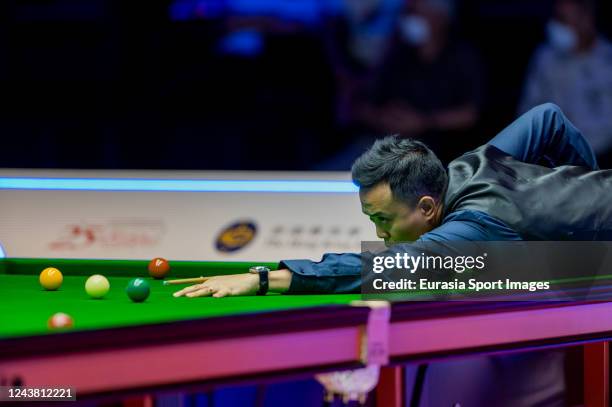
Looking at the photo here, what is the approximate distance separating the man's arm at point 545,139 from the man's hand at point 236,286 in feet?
3.33

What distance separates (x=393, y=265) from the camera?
97.2 inches

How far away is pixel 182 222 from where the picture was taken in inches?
191

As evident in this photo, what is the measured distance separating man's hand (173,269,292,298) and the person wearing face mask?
10.7 feet

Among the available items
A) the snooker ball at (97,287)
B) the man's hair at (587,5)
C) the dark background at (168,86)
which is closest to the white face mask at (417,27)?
the dark background at (168,86)

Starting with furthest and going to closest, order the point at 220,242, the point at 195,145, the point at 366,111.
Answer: the point at 195,145 → the point at 366,111 → the point at 220,242

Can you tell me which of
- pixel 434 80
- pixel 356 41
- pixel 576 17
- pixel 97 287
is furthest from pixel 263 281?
pixel 576 17

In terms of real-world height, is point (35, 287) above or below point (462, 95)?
below

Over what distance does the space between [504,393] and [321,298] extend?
2.15ft

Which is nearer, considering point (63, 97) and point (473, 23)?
point (473, 23)

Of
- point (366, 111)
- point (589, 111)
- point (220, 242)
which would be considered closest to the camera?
point (220, 242)

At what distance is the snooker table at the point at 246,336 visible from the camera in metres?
1.81

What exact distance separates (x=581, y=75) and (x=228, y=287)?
361cm

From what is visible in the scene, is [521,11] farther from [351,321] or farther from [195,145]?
[351,321]

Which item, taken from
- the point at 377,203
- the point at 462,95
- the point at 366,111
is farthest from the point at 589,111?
the point at 377,203
